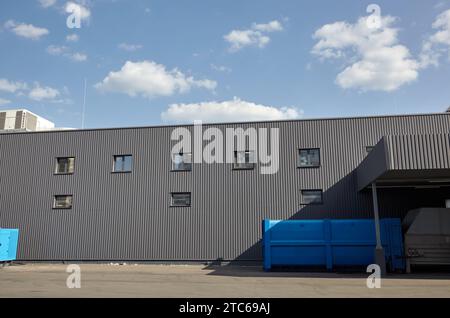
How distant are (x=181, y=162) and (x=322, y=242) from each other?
947 cm

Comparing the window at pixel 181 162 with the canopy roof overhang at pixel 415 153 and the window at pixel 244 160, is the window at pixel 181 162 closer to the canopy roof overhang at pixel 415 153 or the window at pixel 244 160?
the window at pixel 244 160

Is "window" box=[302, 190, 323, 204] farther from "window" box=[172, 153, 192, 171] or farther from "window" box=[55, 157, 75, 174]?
"window" box=[55, 157, 75, 174]

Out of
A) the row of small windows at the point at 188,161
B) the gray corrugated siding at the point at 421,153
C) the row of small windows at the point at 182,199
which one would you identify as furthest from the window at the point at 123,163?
the gray corrugated siding at the point at 421,153

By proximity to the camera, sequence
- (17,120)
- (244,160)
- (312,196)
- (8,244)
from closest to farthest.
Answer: (8,244), (312,196), (244,160), (17,120)

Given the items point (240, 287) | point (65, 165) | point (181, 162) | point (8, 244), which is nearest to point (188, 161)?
point (181, 162)

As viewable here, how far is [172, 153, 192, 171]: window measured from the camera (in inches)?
900

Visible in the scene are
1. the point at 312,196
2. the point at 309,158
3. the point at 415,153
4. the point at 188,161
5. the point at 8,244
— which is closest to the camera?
the point at 415,153

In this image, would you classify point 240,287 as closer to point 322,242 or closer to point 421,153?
point 322,242

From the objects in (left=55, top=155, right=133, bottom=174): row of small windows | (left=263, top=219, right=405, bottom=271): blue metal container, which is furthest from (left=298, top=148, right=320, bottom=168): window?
(left=55, top=155, right=133, bottom=174): row of small windows

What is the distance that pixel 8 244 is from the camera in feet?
68.8

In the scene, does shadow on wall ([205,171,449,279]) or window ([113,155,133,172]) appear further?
window ([113,155,133,172])

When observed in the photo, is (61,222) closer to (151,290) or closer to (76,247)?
(76,247)

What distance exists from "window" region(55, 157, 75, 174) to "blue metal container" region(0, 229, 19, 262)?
14.1ft
